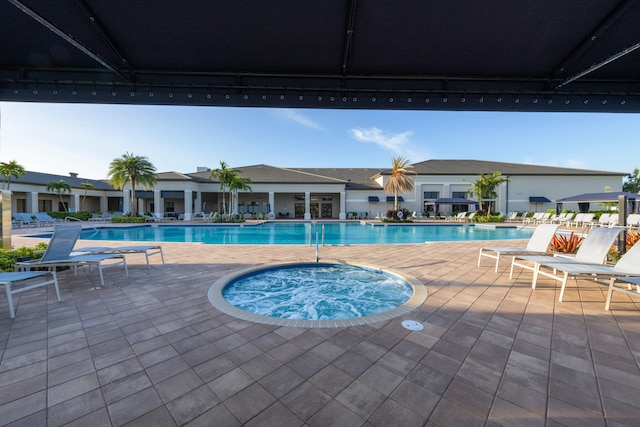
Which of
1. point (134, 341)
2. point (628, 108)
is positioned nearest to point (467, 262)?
point (628, 108)

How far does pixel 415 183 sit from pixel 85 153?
2890 cm

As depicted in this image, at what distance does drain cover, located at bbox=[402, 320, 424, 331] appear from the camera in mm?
2783

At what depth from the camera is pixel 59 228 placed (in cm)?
443

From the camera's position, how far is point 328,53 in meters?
3.93

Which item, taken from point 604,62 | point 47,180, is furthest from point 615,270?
point 47,180

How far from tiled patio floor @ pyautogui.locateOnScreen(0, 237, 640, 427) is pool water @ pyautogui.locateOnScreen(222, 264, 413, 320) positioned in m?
1.04

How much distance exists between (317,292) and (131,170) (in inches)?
902

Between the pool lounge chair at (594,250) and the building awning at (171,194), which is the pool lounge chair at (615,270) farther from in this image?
the building awning at (171,194)

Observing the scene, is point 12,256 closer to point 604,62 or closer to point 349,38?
point 349,38

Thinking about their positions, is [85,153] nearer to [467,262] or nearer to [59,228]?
[59,228]

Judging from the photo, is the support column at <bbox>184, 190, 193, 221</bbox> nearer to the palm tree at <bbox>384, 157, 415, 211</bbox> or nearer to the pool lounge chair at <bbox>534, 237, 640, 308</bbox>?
the palm tree at <bbox>384, 157, 415, 211</bbox>

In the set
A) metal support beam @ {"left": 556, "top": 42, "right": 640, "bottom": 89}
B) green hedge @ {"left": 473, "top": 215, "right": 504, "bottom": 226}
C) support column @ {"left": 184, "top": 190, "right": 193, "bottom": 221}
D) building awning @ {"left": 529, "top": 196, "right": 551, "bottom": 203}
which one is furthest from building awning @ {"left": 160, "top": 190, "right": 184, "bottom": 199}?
building awning @ {"left": 529, "top": 196, "right": 551, "bottom": 203}

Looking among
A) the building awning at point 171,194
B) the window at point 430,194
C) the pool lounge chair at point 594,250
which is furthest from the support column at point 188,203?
the pool lounge chair at point 594,250

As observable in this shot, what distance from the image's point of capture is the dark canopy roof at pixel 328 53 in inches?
128
